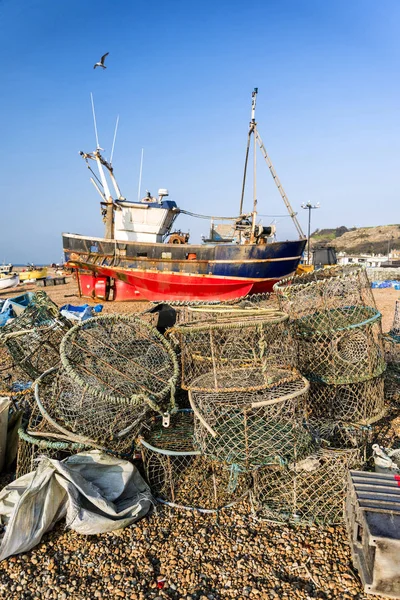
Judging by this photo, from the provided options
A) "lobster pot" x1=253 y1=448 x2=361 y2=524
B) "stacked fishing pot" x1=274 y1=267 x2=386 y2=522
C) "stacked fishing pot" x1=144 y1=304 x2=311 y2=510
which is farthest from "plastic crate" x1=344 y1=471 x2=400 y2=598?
"stacked fishing pot" x1=274 y1=267 x2=386 y2=522

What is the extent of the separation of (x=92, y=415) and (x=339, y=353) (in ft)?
8.00

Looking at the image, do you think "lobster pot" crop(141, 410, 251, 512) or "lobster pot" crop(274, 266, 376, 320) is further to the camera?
"lobster pot" crop(274, 266, 376, 320)

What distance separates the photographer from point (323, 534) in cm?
251

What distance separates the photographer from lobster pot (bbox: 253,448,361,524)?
2.65 m

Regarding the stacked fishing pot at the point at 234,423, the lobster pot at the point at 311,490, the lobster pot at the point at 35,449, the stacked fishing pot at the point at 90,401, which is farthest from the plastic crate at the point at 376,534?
the lobster pot at the point at 35,449

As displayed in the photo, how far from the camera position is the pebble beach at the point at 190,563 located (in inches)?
83.9

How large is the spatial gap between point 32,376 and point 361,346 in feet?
11.2

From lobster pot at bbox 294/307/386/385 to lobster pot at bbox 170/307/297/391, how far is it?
33 centimetres

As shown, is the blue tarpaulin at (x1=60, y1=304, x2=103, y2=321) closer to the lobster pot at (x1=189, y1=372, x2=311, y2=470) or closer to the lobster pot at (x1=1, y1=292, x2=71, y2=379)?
the lobster pot at (x1=1, y1=292, x2=71, y2=379)

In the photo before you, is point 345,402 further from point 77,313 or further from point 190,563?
point 77,313

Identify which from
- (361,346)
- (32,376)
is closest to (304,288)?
(361,346)

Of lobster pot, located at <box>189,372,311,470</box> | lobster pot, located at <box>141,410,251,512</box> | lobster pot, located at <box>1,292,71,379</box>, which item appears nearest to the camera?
lobster pot, located at <box>189,372,311,470</box>

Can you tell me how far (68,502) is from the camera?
2506 mm

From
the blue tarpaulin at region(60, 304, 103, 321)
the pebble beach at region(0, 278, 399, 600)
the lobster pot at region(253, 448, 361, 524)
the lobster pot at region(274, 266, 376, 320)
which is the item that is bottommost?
the pebble beach at region(0, 278, 399, 600)
